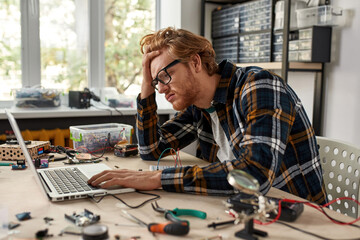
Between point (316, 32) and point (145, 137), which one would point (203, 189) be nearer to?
point (145, 137)

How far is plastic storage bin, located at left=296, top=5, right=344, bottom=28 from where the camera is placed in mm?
2211

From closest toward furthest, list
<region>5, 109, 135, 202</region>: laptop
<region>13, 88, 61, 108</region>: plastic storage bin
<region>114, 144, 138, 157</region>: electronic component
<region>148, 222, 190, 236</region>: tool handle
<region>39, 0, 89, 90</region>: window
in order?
1. <region>148, 222, 190, 236</region>: tool handle
2. <region>5, 109, 135, 202</region>: laptop
3. <region>114, 144, 138, 157</region>: electronic component
4. <region>13, 88, 61, 108</region>: plastic storage bin
5. <region>39, 0, 89, 90</region>: window

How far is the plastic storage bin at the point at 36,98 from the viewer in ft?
8.15

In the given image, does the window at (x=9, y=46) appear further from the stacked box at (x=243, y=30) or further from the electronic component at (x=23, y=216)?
the electronic component at (x=23, y=216)

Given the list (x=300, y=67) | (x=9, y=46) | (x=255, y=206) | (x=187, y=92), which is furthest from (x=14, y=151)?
(x=300, y=67)

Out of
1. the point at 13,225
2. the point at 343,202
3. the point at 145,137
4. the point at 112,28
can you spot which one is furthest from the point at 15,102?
the point at 343,202

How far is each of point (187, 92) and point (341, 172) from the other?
0.64 meters

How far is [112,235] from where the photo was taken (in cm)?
79

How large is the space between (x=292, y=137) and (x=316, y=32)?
4.00 feet

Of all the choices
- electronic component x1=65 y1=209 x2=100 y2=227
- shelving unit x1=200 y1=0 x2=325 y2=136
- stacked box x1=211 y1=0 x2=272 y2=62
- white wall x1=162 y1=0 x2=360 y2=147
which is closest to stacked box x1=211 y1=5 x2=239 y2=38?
stacked box x1=211 y1=0 x2=272 y2=62

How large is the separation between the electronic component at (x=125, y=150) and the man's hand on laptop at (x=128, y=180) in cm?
47

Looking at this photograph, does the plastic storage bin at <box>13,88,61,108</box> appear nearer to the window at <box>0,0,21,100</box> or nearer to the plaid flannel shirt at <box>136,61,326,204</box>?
the window at <box>0,0,21,100</box>

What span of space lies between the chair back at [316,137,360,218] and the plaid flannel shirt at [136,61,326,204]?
0.12m

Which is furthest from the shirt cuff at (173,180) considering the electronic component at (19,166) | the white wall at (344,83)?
the white wall at (344,83)
